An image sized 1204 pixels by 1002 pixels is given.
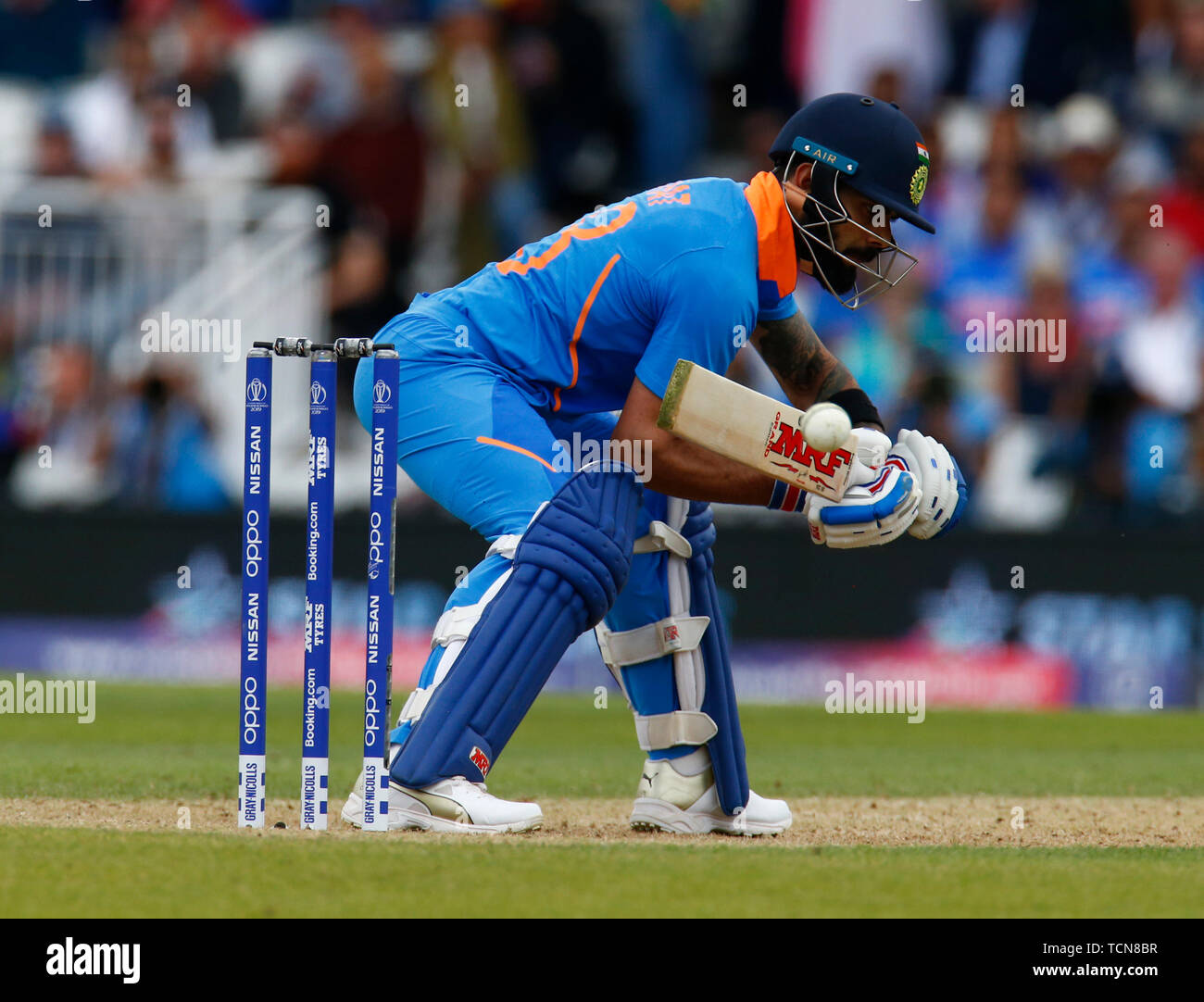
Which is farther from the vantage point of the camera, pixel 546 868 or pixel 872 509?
pixel 872 509

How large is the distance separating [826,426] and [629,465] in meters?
0.53

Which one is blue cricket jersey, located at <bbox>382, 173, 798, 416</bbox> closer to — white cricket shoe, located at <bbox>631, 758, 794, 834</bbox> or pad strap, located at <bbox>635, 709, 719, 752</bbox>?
pad strap, located at <bbox>635, 709, 719, 752</bbox>

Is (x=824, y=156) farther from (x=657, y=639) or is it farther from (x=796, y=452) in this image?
(x=657, y=639)

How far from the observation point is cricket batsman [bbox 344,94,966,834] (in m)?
4.68

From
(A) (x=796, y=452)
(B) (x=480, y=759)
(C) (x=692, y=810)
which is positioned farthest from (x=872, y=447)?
(B) (x=480, y=759)

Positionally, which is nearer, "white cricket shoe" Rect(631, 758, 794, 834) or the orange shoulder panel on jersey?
the orange shoulder panel on jersey

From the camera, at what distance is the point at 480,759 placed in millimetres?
4684

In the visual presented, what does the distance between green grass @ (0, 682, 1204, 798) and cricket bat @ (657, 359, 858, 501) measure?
200cm

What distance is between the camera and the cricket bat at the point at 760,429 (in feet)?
15.2

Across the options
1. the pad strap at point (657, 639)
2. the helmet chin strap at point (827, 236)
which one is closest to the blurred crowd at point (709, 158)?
the helmet chin strap at point (827, 236)

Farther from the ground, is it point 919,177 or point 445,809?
point 919,177

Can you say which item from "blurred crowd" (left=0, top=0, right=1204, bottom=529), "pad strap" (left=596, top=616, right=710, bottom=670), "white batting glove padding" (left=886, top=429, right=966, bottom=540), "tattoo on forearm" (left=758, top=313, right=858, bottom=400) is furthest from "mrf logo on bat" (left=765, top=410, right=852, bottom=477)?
"blurred crowd" (left=0, top=0, right=1204, bottom=529)

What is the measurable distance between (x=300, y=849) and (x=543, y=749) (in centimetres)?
392

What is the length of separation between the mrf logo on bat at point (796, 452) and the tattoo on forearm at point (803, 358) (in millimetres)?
910
